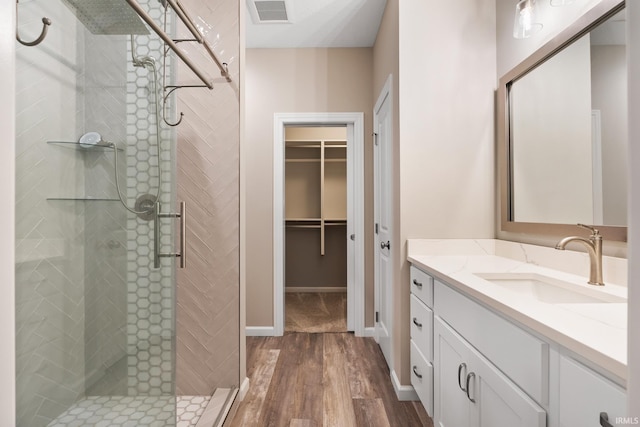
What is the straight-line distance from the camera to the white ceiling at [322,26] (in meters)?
2.56

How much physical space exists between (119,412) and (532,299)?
4.91 ft

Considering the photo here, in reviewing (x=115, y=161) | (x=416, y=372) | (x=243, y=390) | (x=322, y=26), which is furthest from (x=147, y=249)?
(x=322, y=26)

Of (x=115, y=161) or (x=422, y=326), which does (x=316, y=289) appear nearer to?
(x=422, y=326)

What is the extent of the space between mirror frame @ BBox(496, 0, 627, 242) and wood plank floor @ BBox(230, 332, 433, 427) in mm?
1189

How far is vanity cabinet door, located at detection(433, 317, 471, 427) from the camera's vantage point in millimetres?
1287

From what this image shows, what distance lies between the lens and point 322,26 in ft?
9.24

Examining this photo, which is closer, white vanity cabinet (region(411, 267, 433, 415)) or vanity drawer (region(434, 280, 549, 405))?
vanity drawer (region(434, 280, 549, 405))

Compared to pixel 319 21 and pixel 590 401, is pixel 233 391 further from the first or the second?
pixel 319 21

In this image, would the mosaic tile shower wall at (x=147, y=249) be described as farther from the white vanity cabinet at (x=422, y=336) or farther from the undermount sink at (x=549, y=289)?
the undermount sink at (x=549, y=289)

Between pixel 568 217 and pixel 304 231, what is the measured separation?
144 inches

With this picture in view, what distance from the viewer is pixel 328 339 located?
3.05 meters

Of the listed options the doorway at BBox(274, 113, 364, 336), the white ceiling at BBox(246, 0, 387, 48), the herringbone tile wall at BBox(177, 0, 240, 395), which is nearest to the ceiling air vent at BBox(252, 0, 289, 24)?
the white ceiling at BBox(246, 0, 387, 48)

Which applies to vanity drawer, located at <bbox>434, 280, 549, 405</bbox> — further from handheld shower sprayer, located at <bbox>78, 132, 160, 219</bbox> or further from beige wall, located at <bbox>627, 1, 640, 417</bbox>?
handheld shower sprayer, located at <bbox>78, 132, 160, 219</bbox>

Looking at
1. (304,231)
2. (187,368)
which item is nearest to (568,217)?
(187,368)
